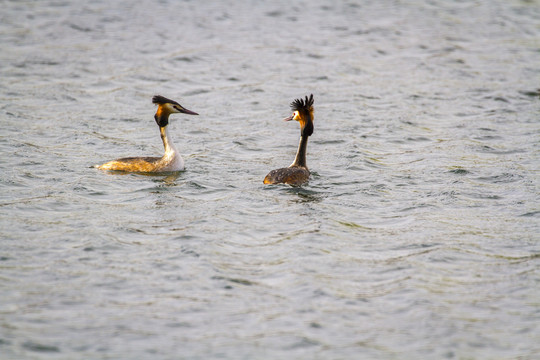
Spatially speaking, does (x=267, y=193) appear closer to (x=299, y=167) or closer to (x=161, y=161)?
(x=299, y=167)

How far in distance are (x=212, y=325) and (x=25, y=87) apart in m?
12.4

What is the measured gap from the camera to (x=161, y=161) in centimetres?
1377

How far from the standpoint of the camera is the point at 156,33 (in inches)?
945

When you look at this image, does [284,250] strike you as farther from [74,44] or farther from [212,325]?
[74,44]

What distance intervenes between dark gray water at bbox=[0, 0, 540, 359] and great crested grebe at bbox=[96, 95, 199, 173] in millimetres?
226

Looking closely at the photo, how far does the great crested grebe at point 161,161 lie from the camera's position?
44.5 ft

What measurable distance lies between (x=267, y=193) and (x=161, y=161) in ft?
7.12

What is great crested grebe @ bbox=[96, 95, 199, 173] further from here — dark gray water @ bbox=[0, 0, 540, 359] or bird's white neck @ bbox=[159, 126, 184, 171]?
dark gray water @ bbox=[0, 0, 540, 359]

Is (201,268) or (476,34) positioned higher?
(476,34)

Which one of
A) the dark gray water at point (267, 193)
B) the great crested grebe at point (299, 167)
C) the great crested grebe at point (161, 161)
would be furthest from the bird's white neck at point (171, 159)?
the great crested grebe at point (299, 167)

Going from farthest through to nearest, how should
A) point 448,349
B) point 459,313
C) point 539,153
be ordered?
1. point 539,153
2. point 459,313
3. point 448,349

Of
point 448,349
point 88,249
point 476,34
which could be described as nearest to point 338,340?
point 448,349

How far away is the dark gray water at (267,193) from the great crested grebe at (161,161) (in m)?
0.23

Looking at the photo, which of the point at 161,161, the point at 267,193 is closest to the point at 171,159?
the point at 161,161
